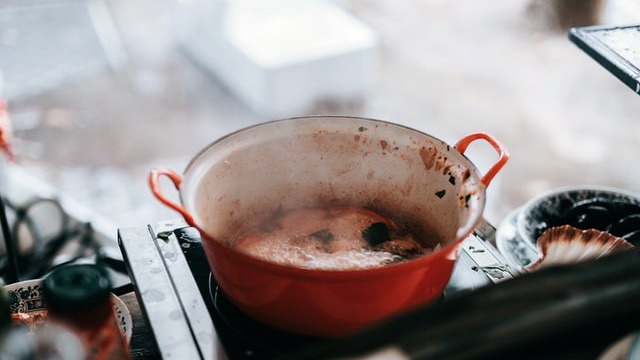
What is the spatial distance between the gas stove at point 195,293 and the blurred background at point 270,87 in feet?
6.56

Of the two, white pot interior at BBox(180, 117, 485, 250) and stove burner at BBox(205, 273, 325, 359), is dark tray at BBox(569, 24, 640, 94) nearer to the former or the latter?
white pot interior at BBox(180, 117, 485, 250)

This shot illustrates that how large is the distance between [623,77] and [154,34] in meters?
4.89

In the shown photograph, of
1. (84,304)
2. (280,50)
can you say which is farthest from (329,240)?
(280,50)

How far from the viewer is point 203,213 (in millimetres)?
1218

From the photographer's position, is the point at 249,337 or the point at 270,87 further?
the point at 270,87

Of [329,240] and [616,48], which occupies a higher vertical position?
[616,48]

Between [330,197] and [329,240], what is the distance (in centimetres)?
19

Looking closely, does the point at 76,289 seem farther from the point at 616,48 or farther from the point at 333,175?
the point at 616,48

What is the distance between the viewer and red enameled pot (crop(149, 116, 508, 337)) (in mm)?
1020

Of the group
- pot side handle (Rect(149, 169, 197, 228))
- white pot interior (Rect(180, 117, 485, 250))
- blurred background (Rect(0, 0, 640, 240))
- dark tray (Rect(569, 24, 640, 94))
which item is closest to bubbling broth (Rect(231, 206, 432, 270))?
white pot interior (Rect(180, 117, 485, 250))

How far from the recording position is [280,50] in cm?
452

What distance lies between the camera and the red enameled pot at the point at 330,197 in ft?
3.34

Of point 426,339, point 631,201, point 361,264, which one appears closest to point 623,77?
point 631,201

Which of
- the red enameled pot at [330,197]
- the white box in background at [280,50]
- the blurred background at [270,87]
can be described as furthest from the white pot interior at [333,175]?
the white box in background at [280,50]
